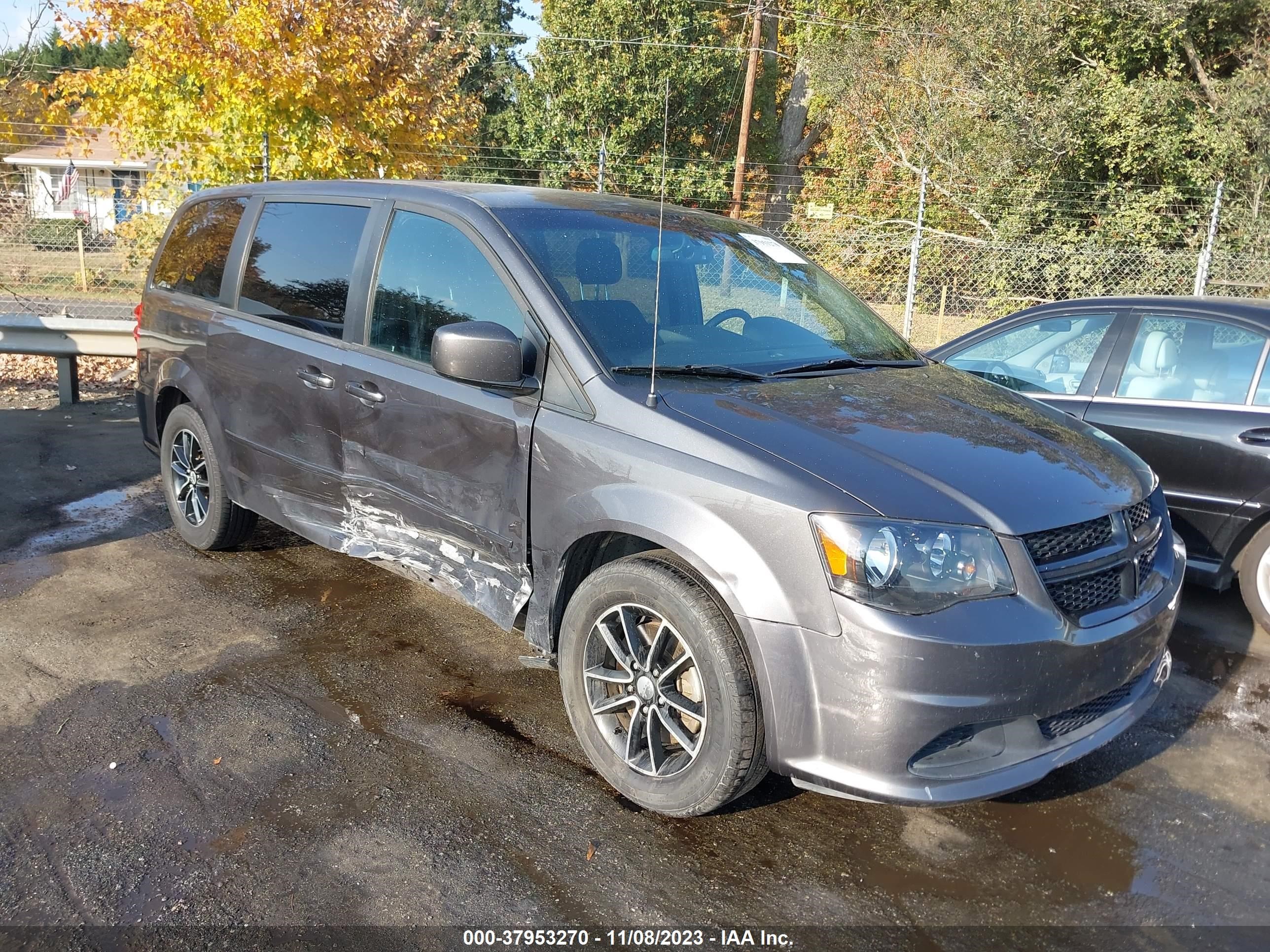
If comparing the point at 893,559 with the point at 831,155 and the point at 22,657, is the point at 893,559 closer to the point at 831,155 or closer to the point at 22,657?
the point at 22,657

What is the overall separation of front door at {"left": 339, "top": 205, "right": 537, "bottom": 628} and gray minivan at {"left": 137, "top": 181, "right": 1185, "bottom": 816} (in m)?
0.01

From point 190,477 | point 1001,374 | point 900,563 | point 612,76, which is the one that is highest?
point 612,76

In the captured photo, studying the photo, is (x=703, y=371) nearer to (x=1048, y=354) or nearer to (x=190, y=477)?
(x=1048, y=354)

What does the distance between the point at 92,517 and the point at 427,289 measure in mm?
3360

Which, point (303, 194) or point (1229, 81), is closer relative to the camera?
point (303, 194)

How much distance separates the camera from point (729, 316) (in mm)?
3773

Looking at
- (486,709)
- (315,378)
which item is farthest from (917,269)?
(486,709)

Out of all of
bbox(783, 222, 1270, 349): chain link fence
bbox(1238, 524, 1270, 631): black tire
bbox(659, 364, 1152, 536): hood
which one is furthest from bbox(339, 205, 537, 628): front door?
bbox(783, 222, 1270, 349): chain link fence

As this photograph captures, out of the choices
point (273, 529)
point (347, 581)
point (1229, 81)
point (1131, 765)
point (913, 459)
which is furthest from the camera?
point (1229, 81)

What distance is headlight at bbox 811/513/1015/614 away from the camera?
102 inches

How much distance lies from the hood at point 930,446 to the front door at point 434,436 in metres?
0.71

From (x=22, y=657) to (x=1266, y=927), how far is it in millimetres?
4468

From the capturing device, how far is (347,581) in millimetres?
5035

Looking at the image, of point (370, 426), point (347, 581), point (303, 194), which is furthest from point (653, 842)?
point (303, 194)
